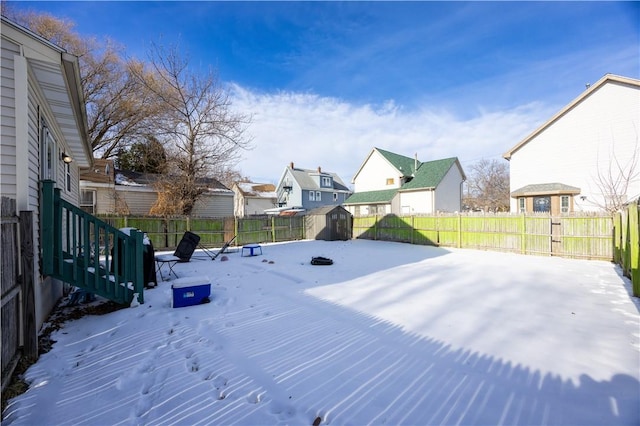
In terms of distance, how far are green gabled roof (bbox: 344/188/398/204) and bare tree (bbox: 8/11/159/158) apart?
1782 cm

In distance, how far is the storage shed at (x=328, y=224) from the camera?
17.4 meters

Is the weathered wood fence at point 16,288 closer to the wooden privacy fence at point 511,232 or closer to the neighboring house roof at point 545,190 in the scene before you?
the wooden privacy fence at point 511,232

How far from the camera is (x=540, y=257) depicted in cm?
1059

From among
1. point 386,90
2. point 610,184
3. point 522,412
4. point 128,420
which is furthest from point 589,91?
point 128,420

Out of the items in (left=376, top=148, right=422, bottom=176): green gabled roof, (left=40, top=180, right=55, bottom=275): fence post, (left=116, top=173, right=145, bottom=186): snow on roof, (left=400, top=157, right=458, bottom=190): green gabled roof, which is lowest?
(left=40, top=180, right=55, bottom=275): fence post

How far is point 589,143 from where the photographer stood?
15.2 metres

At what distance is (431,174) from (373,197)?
17.7ft

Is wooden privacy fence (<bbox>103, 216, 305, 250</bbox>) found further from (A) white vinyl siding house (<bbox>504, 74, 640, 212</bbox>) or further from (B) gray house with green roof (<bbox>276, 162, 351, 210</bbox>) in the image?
(B) gray house with green roof (<bbox>276, 162, 351, 210</bbox>)

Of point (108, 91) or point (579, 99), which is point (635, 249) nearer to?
point (579, 99)

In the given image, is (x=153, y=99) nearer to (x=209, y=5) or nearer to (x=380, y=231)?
(x=209, y=5)

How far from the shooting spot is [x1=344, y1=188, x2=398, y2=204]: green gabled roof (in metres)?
25.4

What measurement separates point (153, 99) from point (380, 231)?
16.6 meters

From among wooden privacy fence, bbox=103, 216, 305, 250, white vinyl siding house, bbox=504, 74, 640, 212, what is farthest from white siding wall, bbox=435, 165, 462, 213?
wooden privacy fence, bbox=103, 216, 305, 250

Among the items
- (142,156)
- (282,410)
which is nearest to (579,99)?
(282,410)
